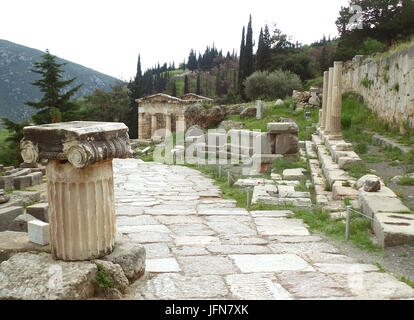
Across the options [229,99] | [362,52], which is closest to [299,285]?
[362,52]

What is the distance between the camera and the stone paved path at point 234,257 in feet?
10.5

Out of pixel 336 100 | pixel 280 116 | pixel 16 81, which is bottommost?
pixel 280 116

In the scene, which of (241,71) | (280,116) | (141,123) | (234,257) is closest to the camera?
(234,257)

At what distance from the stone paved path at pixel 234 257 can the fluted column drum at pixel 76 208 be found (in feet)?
1.84

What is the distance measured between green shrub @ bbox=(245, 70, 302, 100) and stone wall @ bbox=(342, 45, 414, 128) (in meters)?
12.2

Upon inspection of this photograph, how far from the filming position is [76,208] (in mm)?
3055

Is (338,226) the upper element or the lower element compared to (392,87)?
lower

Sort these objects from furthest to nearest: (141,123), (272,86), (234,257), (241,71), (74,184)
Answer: (241,71) < (141,123) < (272,86) < (234,257) < (74,184)

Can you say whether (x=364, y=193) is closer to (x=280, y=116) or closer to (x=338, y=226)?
(x=338, y=226)

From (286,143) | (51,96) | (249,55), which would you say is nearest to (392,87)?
(286,143)

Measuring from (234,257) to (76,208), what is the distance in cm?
187

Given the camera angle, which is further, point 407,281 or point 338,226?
point 338,226

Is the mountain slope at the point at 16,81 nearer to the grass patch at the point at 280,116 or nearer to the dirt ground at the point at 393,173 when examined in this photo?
the grass patch at the point at 280,116

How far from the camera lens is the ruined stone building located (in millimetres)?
30000
